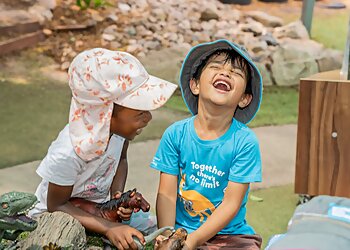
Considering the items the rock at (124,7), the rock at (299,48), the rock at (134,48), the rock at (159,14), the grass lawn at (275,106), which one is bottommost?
the grass lawn at (275,106)

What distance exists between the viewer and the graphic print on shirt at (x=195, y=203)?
240 cm

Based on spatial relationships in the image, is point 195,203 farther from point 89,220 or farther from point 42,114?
point 42,114

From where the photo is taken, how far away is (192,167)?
2391 mm

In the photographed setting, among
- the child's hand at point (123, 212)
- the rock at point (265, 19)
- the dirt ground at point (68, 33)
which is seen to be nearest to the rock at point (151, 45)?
the dirt ground at point (68, 33)

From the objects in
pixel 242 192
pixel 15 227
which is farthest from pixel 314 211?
pixel 15 227

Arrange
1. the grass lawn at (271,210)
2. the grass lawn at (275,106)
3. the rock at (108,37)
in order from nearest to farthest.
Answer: the grass lawn at (271,210) → the grass lawn at (275,106) → the rock at (108,37)

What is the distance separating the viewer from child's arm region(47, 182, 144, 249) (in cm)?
213

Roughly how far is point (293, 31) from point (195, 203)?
14.6 feet

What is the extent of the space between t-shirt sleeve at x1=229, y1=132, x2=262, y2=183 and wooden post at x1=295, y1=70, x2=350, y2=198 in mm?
1221

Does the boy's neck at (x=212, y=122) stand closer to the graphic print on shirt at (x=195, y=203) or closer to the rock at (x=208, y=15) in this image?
the graphic print on shirt at (x=195, y=203)

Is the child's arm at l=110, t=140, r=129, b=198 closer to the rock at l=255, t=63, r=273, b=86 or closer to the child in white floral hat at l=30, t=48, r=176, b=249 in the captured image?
the child in white floral hat at l=30, t=48, r=176, b=249

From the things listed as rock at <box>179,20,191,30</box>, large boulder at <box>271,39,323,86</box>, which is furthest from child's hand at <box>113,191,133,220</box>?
large boulder at <box>271,39,323,86</box>

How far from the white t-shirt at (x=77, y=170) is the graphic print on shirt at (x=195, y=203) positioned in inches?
10.8

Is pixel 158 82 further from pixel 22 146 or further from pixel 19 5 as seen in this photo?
pixel 19 5
